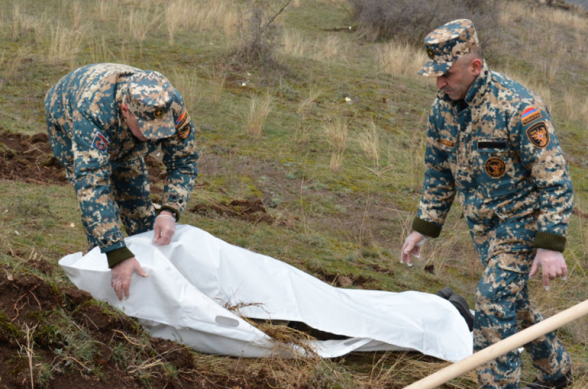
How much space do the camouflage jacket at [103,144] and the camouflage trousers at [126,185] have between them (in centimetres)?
3

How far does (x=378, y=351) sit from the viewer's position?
3.94 m

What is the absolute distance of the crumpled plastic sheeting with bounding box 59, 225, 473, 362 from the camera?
344 cm

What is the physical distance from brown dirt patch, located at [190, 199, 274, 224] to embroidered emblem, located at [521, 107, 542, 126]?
3.49 m

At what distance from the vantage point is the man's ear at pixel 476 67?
3.18 meters

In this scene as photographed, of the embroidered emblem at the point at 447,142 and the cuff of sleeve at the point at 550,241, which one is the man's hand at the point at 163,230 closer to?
the embroidered emblem at the point at 447,142

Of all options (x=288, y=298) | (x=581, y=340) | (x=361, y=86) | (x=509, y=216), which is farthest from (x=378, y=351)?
(x=361, y=86)

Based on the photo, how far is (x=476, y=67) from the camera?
3.19 metres

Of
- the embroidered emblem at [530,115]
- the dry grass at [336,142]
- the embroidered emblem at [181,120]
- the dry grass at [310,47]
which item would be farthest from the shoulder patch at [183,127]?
the dry grass at [310,47]

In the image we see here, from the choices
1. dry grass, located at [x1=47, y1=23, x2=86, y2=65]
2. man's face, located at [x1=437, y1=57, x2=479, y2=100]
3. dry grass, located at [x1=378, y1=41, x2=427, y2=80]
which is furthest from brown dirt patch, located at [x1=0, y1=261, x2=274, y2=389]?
dry grass, located at [x1=378, y1=41, x2=427, y2=80]

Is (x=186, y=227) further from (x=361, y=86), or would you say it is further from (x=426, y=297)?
(x=361, y=86)

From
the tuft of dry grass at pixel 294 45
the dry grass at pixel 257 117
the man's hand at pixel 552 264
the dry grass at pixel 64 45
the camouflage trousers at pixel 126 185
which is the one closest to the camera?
the man's hand at pixel 552 264

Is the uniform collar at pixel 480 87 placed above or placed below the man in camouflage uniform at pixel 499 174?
above

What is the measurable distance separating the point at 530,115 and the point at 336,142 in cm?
560

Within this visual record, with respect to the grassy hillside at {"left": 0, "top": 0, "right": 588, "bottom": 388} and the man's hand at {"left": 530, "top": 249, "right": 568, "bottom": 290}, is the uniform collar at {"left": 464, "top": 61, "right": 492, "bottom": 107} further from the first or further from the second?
the grassy hillside at {"left": 0, "top": 0, "right": 588, "bottom": 388}
